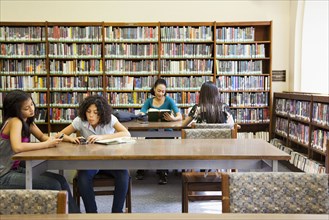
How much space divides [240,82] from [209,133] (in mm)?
3428

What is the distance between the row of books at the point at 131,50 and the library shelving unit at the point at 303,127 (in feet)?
7.14

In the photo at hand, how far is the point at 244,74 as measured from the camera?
6535 mm

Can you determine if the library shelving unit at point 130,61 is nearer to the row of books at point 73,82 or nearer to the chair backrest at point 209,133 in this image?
the row of books at point 73,82

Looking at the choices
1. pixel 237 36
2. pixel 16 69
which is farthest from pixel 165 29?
pixel 16 69

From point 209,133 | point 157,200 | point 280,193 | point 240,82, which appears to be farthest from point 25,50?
point 280,193

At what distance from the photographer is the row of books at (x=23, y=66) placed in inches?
253

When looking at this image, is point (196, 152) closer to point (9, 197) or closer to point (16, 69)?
point (9, 197)

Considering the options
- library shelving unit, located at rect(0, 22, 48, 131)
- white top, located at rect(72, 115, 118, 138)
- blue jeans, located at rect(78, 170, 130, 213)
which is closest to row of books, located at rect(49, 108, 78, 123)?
library shelving unit, located at rect(0, 22, 48, 131)

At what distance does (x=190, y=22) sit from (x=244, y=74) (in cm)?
124

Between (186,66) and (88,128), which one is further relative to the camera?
(186,66)

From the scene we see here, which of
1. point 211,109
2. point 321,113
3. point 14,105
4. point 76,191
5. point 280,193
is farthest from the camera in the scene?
point 321,113

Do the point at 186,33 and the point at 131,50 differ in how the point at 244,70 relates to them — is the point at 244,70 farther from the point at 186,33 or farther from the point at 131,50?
the point at 131,50

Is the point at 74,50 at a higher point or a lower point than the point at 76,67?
higher

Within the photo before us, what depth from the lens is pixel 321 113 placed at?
15.3 ft
